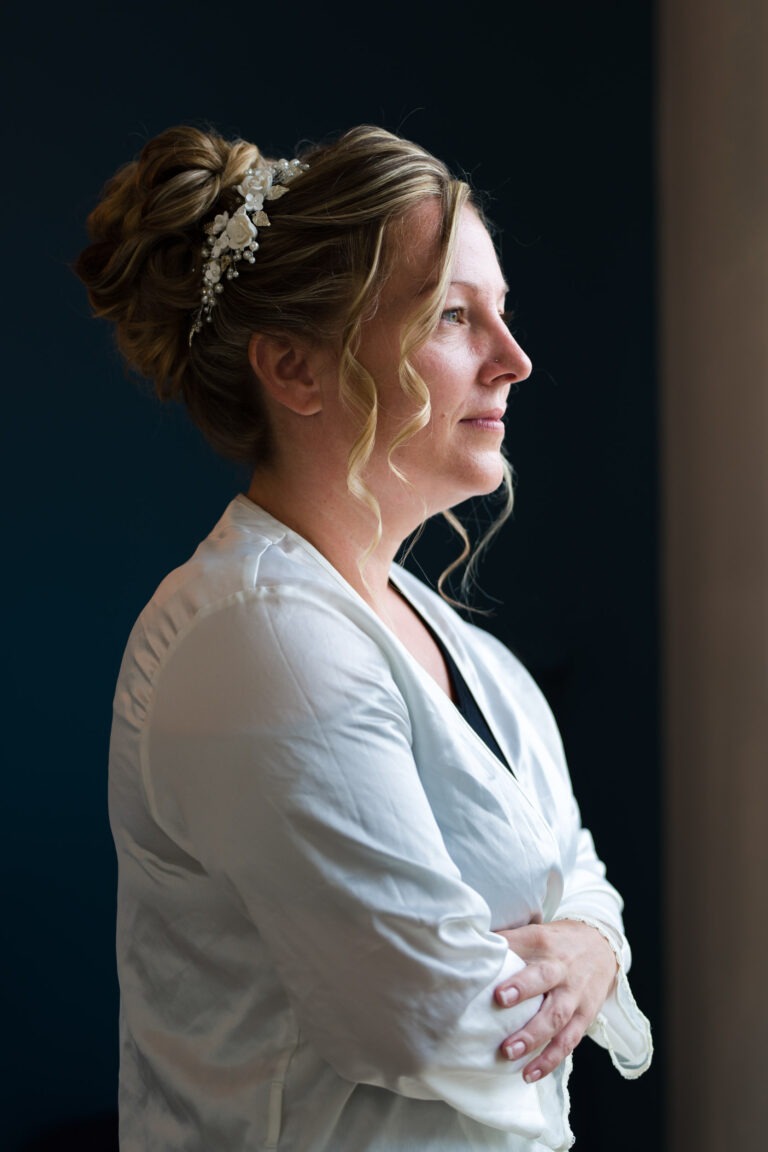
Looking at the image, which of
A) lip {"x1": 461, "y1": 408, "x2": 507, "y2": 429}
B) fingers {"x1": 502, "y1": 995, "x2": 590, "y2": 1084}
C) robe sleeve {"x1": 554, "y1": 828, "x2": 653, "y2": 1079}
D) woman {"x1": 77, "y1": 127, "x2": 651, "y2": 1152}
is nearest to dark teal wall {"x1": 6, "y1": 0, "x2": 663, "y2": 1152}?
woman {"x1": 77, "y1": 127, "x2": 651, "y2": 1152}

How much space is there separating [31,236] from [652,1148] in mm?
1798

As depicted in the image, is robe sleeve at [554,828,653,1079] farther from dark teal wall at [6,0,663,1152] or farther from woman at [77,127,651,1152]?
dark teal wall at [6,0,663,1152]

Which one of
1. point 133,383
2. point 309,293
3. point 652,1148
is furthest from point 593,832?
point 309,293

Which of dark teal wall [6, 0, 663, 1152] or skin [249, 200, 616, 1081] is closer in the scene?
skin [249, 200, 616, 1081]

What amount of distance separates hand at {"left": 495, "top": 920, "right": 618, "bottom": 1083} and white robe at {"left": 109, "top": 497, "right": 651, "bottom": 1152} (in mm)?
15

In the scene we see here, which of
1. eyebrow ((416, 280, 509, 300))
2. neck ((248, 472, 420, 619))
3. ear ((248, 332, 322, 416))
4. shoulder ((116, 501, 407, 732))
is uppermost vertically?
eyebrow ((416, 280, 509, 300))

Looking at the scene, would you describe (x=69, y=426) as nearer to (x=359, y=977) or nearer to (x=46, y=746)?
(x=46, y=746)

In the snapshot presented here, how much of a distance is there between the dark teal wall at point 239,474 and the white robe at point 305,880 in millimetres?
530

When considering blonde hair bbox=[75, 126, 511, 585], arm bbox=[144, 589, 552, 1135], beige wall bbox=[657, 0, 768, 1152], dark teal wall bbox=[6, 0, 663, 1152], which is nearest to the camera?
arm bbox=[144, 589, 552, 1135]

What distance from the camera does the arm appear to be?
39.0 inches

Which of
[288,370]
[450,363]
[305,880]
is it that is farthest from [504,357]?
[305,880]

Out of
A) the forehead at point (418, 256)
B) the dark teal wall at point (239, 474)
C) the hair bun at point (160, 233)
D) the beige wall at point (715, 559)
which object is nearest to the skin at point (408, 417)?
the forehead at point (418, 256)

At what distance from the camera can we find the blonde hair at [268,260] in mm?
1196

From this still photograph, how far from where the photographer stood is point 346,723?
3.35ft
